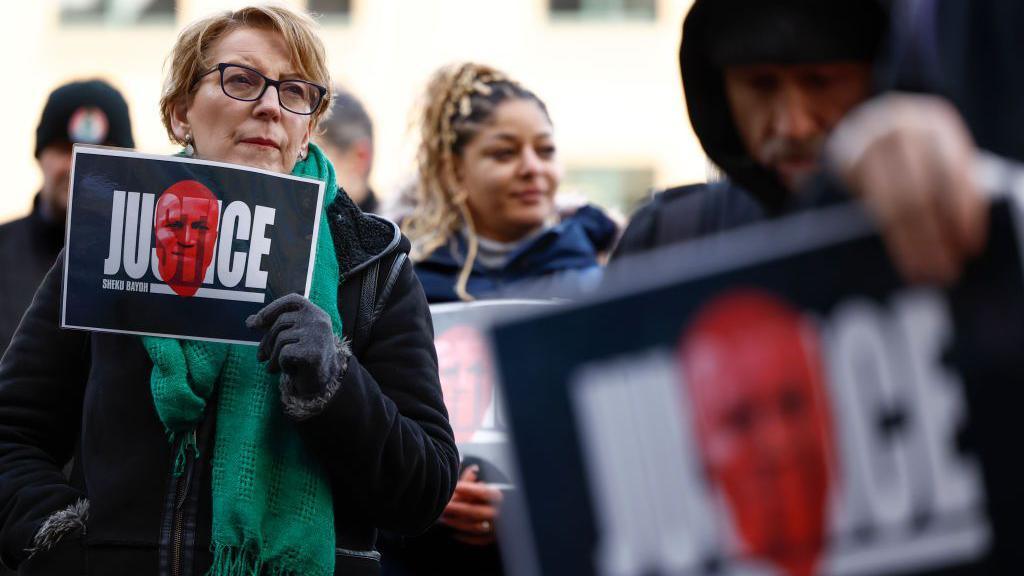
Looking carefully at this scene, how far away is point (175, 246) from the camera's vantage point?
2357 millimetres

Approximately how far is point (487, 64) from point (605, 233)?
1.98 ft

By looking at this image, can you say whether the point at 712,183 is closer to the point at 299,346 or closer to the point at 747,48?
the point at 747,48

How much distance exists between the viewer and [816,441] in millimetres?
1413

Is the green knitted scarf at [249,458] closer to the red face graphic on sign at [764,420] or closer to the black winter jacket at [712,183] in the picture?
the black winter jacket at [712,183]

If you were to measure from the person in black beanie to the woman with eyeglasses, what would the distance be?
58.9 inches

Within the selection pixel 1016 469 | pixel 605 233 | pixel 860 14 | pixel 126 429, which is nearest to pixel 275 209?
pixel 126 429

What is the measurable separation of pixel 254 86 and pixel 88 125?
74.5 inches

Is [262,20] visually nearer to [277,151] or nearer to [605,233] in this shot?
[277,151]

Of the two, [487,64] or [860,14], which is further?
[487,64]

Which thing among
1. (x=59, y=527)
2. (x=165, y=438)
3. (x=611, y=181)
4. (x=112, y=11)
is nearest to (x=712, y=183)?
(x=165, y=438)

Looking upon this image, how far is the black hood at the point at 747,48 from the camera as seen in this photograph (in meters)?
1.80

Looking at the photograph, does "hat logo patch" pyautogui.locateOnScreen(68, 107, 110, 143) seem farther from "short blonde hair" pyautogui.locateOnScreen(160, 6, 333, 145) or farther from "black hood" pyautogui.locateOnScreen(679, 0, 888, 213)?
"black hood" pyautogui.locateOnScreen(679, 0, 888, 213)

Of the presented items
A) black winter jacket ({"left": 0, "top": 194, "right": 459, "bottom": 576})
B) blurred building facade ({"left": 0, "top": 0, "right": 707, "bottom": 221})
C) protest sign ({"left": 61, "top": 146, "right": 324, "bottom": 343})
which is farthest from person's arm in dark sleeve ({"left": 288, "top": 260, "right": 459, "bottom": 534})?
blurred building facade ({"left": 0, "top": 0, "right": 707, "bottom": 221})

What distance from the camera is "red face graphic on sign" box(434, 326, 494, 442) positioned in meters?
3.37
